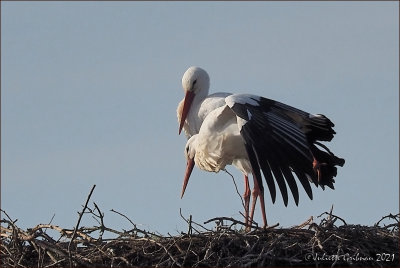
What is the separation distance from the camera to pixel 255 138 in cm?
746

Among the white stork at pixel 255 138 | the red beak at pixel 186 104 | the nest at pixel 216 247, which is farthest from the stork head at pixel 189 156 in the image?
the nest at pixel 216 247

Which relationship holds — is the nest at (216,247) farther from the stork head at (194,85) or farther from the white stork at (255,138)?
the stork head at (194,85)

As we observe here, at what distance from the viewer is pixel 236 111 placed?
7652mm

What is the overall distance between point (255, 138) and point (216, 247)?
1362mm

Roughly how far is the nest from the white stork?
70 centimetres

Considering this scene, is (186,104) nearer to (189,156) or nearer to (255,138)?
(189,156)

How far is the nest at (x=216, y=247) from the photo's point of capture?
6.14 m

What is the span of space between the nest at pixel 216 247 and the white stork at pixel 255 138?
27.7 inches

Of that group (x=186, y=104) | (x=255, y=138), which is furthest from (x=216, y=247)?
(x=186, y=104)

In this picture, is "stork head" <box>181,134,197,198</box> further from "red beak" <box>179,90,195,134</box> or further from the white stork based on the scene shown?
"red beak" <box>179,90,195,134</box>

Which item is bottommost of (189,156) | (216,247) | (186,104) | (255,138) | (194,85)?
(216,247)

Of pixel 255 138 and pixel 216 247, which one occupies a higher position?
pixel 255 138

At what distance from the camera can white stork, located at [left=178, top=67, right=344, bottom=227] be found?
24.1ft

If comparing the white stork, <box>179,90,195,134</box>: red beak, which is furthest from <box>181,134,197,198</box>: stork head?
<box>179,90,195,134</box>: red beak
